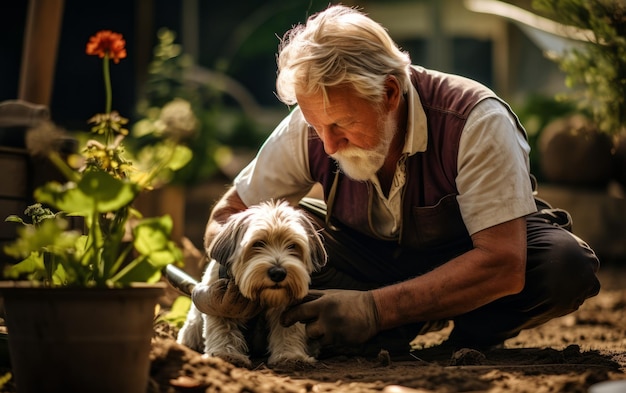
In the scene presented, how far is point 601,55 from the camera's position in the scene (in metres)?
5.62

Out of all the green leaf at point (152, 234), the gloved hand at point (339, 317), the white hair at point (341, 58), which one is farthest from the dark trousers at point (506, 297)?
the green leaf at point (152, 234)

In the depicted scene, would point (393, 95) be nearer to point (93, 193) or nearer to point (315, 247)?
point (315, 247)

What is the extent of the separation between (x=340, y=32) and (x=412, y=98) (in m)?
0.46

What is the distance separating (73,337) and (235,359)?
1.16 m

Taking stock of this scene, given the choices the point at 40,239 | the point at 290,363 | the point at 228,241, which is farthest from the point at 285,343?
the point at 40,239

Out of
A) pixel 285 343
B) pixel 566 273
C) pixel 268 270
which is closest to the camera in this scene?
pixel 268 270

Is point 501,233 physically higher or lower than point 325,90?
lower

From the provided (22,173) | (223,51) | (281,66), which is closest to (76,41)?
(223,51)

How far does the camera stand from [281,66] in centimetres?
423

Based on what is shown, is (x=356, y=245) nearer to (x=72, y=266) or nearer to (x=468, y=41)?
(x=72, y=266)

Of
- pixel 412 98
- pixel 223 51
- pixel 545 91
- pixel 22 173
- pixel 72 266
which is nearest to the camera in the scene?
pixel 72 266

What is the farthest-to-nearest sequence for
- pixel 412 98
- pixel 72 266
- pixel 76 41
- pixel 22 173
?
pixel 76 41
pixel 22 173
pixel 412 98
pixel 72 266

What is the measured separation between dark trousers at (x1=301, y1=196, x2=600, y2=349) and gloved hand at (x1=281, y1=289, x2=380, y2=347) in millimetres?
449

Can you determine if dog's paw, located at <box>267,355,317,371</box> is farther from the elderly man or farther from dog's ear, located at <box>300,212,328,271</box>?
dog's ear, located at <box>300,212,328,271</box>
